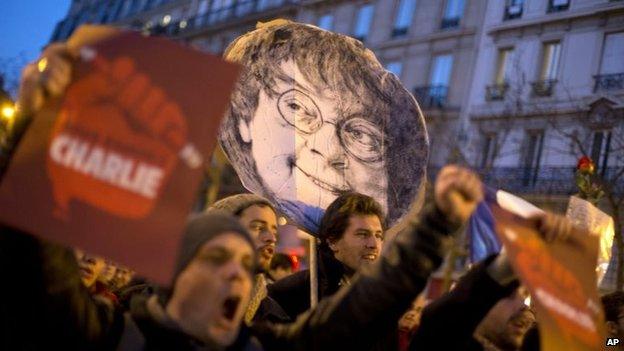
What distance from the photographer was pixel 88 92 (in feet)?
6.40

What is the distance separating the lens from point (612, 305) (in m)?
3.67

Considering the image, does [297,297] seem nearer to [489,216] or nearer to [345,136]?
[345,136]

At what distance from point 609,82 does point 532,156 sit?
3.06 metres

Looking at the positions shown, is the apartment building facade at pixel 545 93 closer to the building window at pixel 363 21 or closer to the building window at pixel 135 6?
the building window at pixel 363 21

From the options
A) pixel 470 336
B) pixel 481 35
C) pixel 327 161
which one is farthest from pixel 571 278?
pixel 481 35

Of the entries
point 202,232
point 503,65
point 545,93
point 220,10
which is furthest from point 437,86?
point 202,232

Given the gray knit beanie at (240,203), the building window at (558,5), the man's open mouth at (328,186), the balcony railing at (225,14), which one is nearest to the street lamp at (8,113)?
the gray knit beanie at (240,203)

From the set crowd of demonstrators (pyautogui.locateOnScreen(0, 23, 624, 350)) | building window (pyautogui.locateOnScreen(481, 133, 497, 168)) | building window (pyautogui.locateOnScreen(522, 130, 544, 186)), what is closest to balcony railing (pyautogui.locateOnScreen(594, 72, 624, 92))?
building window (pyautogui.locateOnScreen(522, 130, 544, 186))

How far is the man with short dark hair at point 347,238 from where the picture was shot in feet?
11.0

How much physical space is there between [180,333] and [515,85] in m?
23.4

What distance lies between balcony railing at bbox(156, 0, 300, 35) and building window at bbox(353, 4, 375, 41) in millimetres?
3299

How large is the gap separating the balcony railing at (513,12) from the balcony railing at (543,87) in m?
2.73

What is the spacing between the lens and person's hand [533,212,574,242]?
7.39 feet

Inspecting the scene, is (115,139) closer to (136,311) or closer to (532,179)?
(136,311)
